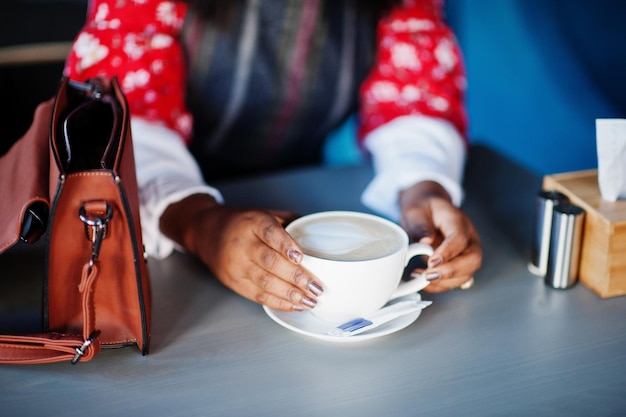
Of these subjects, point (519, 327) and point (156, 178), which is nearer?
point (519, 327)

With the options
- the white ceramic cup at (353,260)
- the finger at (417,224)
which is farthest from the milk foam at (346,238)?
the finger at (417,224)

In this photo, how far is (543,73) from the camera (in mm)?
1385

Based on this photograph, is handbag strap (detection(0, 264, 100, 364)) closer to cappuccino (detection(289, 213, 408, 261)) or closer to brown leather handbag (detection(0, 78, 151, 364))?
brown leather handbag (detection(0, 78, 151, 364))

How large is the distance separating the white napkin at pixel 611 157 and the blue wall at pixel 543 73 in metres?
0.49

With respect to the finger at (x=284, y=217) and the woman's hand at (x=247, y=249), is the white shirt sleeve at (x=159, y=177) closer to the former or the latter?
the woman's hand at (x=247, y=249)

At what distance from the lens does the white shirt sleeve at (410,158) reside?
38.7 inches

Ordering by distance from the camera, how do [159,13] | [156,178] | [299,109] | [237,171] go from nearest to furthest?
[156,178] < [159,13] < [299,109] < [237,171]

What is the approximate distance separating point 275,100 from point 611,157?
622 millimetres

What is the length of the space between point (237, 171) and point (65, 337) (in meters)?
0.79

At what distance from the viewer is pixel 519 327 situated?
2.37 feet

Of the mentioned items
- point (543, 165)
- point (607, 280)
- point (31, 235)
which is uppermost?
point (31, 235)

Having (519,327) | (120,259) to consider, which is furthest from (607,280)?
(120,259)

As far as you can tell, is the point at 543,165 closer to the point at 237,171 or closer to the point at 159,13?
the point at 237,171

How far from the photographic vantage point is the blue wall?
128 cm
